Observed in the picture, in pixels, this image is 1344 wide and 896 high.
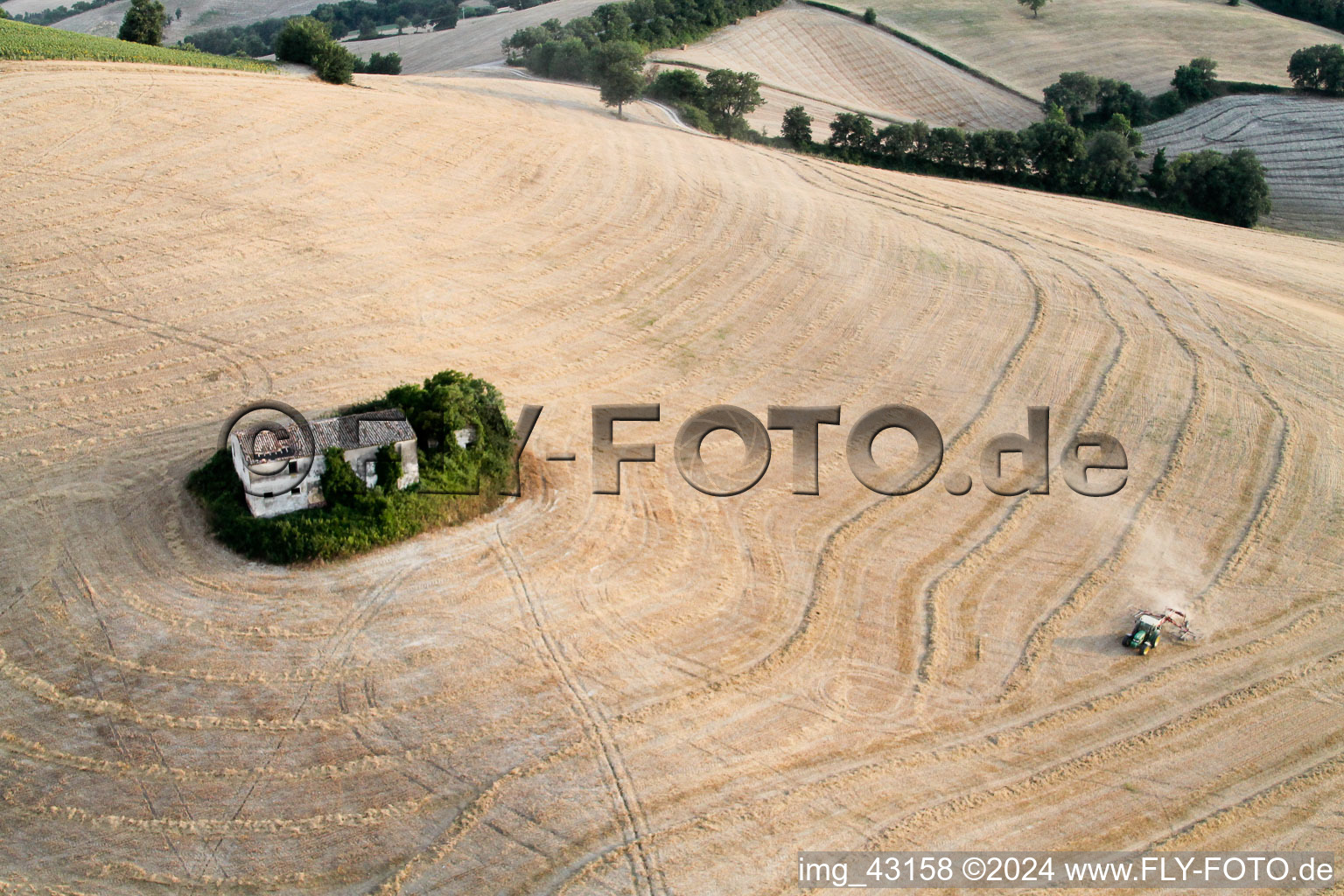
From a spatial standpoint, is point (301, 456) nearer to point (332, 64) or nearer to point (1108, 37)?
point (332, 64)

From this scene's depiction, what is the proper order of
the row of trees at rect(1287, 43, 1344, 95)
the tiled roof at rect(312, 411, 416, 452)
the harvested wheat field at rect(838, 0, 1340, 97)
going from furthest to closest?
the harvested wheat field at rect(838, 0, 1340, 97) < the row of trees at rect(1287, 43, 1344, 95) < the tiled roof at rect(312, 411, 416, 452)

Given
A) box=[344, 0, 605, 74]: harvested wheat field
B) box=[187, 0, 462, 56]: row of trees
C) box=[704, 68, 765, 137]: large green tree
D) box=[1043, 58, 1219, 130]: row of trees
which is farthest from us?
box=[187, 0, 462, 56]: row of trees

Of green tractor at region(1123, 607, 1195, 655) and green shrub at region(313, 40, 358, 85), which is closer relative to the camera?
green tractor at region(1123, 607, 1195, 655)

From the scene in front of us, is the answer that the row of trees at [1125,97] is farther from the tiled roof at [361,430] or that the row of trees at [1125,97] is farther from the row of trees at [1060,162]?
the tiled roof at [361,430]

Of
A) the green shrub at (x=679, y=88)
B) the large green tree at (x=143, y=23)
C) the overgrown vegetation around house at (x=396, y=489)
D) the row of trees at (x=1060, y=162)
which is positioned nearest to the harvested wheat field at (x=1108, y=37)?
the row of trees at (x=1060, y=162)

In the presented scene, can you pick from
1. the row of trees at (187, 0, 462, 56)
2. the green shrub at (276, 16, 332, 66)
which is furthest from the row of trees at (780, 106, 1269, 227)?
the row of trees at (187, 0, 462, 56)

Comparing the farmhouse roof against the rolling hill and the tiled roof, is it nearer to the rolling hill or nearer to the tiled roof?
the tiled roof

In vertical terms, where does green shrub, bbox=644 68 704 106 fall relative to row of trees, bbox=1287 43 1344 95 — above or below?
below

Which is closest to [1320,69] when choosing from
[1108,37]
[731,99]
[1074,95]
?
[1074,95]
